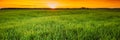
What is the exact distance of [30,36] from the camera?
4410 millimetres

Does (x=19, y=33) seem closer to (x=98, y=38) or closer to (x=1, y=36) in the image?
(x=1, y=36)

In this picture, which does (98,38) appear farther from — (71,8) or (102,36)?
(71,8)

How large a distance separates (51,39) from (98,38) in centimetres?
106

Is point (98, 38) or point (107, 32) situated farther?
point (107, 32)

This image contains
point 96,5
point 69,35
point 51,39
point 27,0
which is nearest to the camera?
point 51,39

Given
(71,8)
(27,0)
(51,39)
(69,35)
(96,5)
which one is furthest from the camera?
(71,8)

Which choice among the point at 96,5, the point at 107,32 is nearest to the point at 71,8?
the point at 96,5

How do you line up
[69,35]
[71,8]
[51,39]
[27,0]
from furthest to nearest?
[71,8] < [27,0] < [69,35] < [51,39]

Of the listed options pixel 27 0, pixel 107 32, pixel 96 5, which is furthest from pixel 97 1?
pixel 107 32

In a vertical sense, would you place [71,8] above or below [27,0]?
below

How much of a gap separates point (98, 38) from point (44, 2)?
630 centimetres

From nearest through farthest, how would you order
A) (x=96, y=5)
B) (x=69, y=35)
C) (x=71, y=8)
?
(x=69, y=35)
(x=96, y=5)
(x=71, y=8)

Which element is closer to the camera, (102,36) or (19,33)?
(102,36)

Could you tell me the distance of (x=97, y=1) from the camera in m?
10.5
